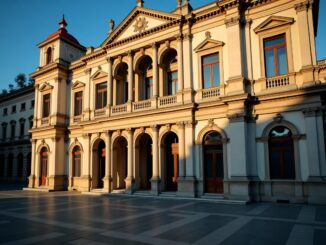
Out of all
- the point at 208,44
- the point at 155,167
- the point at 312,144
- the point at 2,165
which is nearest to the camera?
the point at 312,144

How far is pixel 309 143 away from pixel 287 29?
693cm

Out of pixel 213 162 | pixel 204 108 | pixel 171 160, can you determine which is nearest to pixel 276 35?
pixel 204 108

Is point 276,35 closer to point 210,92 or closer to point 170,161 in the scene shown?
point 210,92

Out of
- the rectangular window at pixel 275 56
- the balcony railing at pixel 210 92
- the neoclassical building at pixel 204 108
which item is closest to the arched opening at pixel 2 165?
the neoclassical building at pixel 204 108

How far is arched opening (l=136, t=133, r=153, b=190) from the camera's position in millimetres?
20794

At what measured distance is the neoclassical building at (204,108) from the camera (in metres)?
14.9

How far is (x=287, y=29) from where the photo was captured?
15672mm

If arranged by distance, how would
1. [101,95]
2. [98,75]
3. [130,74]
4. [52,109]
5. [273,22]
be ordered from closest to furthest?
1. [273,22]
2. [130,74]
3. [98,75]
4. [101,95]
5. [52,109]

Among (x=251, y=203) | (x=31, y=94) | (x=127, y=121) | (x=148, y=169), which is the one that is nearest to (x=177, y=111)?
(x=127, y=121)

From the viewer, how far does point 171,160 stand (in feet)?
65.7

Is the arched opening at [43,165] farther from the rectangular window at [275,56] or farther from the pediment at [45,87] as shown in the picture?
the rectangular window at [275,56]

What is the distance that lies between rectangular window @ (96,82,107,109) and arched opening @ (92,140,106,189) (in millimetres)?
3431

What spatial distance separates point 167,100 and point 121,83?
621 cm

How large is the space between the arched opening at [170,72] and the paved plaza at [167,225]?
9970 millimetres
